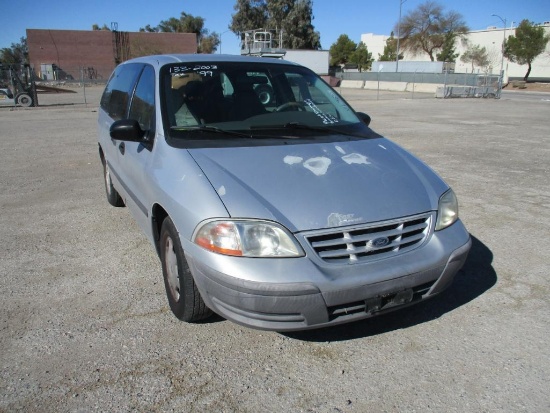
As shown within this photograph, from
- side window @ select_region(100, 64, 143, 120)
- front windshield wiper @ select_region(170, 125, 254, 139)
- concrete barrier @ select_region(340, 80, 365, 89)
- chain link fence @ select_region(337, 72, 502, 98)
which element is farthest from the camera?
concrete barrier @ select_region(340, 80, 365, 89)

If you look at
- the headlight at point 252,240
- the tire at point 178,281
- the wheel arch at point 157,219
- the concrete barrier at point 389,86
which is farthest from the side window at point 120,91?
the concrete barrier at point 389,86

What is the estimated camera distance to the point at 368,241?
254 cm

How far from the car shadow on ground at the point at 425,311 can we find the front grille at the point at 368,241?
0.66 metres

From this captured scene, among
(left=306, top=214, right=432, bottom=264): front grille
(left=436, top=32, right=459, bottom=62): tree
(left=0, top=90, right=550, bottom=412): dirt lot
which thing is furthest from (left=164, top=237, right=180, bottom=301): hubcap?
(left=436, top=32, right=459, bottom=62): tree

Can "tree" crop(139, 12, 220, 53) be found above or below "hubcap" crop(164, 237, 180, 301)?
above

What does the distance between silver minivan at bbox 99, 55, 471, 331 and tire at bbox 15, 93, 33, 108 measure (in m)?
19.8

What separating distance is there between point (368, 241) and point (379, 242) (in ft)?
0.23

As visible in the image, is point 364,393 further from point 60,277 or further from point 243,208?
point 60,277

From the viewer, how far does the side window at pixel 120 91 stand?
4375mm

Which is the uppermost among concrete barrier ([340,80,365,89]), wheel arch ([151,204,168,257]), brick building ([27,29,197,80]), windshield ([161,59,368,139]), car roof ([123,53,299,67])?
brick building ([27,29,197,80])

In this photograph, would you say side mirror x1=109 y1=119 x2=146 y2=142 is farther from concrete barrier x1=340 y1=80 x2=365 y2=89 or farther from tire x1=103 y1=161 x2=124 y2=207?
concrete barrier x1=340 y1=80 x2=365 y2=89

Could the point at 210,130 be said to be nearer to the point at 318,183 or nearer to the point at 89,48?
the point at 318,183

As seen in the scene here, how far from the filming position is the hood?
2.53 meters

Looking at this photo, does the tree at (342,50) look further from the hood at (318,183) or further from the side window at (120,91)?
the hood at (318,183)
